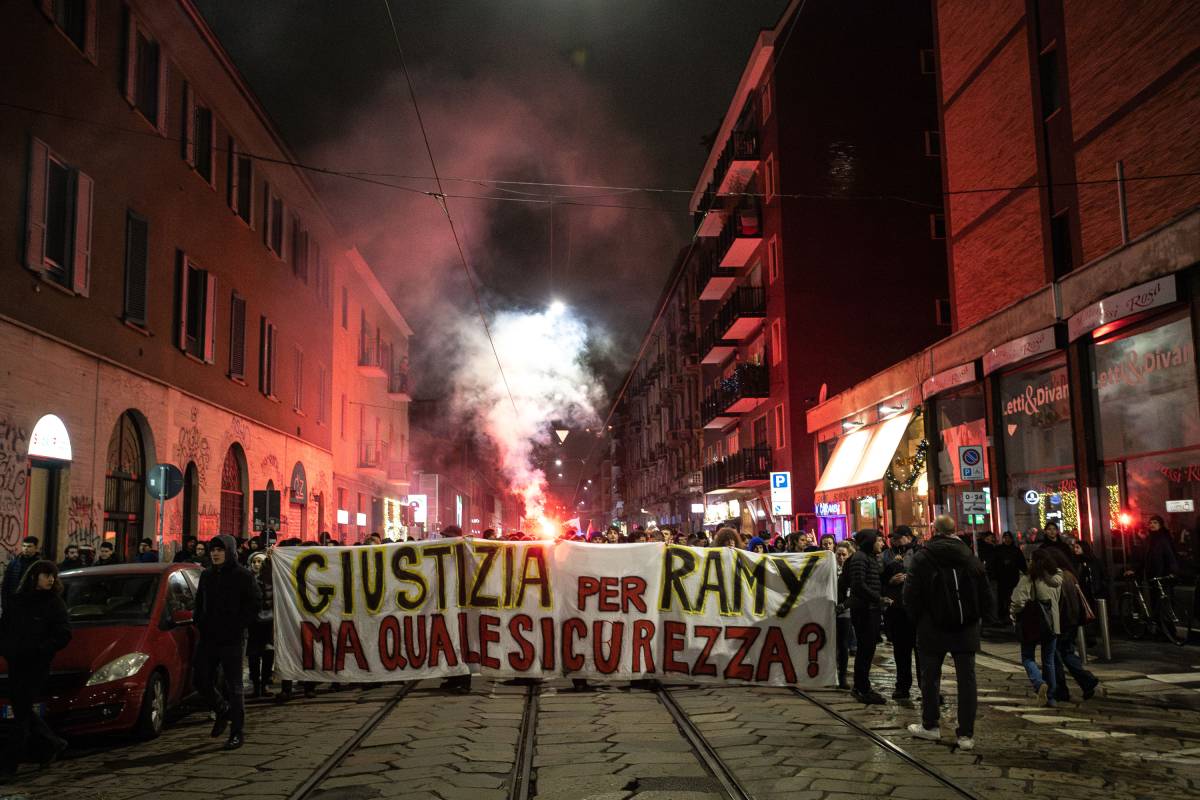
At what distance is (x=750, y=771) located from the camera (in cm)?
753

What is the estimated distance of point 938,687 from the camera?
340 inches

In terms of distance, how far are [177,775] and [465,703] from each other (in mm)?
3704

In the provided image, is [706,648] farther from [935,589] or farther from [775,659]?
[935,589]

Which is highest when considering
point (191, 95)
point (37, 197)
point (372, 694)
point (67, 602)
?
point (191, 95)

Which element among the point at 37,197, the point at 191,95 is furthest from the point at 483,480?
the point at 37,197

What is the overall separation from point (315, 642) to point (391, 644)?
83 cm

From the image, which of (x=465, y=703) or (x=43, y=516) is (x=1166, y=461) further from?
(x=43, y=516)

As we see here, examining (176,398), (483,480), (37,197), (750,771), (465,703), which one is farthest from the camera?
(483,480)

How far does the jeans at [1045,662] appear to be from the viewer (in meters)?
10.5

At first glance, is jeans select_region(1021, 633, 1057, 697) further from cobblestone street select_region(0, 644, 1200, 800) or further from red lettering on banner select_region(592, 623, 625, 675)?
red lettering on banner select_region(592, 623, 625, 675)

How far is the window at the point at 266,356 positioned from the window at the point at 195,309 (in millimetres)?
4116

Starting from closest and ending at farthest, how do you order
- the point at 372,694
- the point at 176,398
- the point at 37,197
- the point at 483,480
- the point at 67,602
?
the point at 67,602 < the point at 372,694 < the point at 37,197 < the point at 176,398 < the point at 483,480

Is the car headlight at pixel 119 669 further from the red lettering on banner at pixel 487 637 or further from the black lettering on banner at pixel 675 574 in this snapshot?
the black lettering on banner at pixel 675 574

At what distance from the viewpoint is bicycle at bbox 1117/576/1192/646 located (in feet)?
49.8
